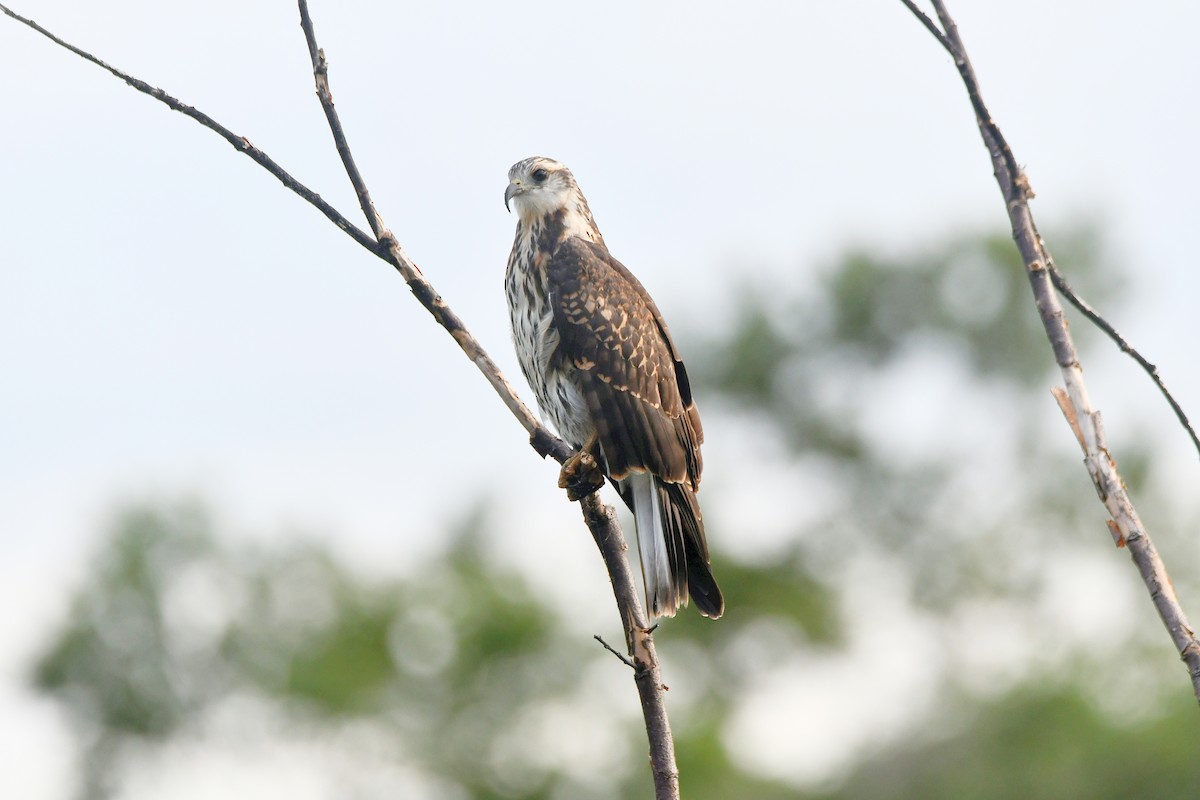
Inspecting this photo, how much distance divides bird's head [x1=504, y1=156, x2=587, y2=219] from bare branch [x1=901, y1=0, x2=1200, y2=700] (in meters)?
3.71

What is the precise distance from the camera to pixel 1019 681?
2816 centimetres

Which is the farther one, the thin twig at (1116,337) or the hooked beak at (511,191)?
the hooked beak at (511,191)

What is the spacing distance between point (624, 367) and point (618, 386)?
0.35ft

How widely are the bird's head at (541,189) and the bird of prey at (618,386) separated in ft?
0.20

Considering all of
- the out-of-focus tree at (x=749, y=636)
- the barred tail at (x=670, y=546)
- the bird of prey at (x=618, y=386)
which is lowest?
the barred tail at (x=670, y=546)

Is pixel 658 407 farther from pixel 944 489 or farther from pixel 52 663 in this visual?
pixel 944 489

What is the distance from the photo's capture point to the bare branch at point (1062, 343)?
262 cm

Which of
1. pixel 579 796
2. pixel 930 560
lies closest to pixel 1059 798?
pixel 579 796

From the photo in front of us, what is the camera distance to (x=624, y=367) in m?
5.52

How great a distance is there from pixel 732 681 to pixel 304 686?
9086 mm

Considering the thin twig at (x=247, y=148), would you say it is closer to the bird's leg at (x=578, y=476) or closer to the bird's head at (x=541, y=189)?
the bird's leg at (x=578, y=476)

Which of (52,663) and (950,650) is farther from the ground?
(52,663)

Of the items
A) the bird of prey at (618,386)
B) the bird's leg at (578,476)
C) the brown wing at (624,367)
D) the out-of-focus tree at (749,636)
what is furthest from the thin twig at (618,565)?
the out-of-focus tree at (749,636)

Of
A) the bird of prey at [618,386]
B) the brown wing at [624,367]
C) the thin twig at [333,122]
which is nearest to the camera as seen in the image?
the thin twig at [333,122]
